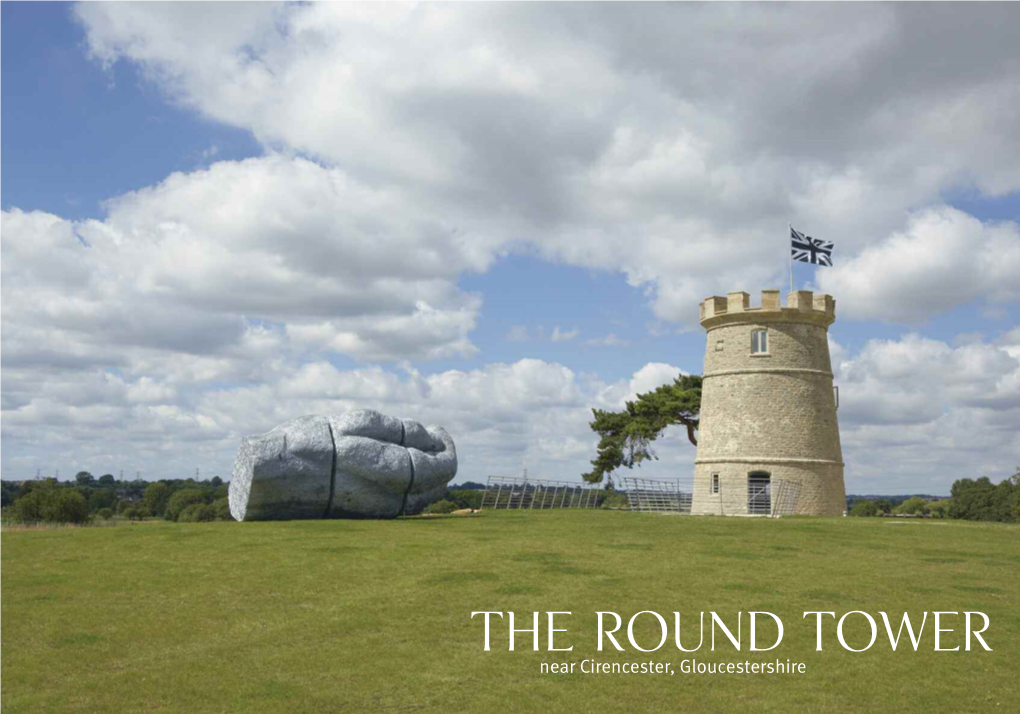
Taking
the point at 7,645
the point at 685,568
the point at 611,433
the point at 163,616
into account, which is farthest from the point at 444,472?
the point at 611,433

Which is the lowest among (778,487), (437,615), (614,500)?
(437,615)

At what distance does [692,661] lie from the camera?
1023cm

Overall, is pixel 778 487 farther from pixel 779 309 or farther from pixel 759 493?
pixel 779 309

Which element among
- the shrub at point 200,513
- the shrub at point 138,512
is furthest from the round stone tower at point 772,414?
the shrub at point 138,512

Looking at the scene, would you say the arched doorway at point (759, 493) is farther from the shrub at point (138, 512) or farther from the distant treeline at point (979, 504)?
the shrub at point (138, 512)

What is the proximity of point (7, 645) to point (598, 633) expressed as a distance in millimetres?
7595

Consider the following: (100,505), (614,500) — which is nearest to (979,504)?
(614,500)

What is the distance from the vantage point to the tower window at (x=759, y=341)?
37.0 m

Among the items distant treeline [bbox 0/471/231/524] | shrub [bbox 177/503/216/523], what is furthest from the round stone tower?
shrub [bbox 177/503/216/523]

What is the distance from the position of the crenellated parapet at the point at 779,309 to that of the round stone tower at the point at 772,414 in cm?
4

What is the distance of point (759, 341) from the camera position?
3712 centimetres

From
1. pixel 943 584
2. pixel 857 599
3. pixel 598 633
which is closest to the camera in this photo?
pixel 598 633

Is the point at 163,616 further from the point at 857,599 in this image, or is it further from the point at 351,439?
the point at 351,439

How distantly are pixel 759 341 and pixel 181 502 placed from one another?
1675 inches
